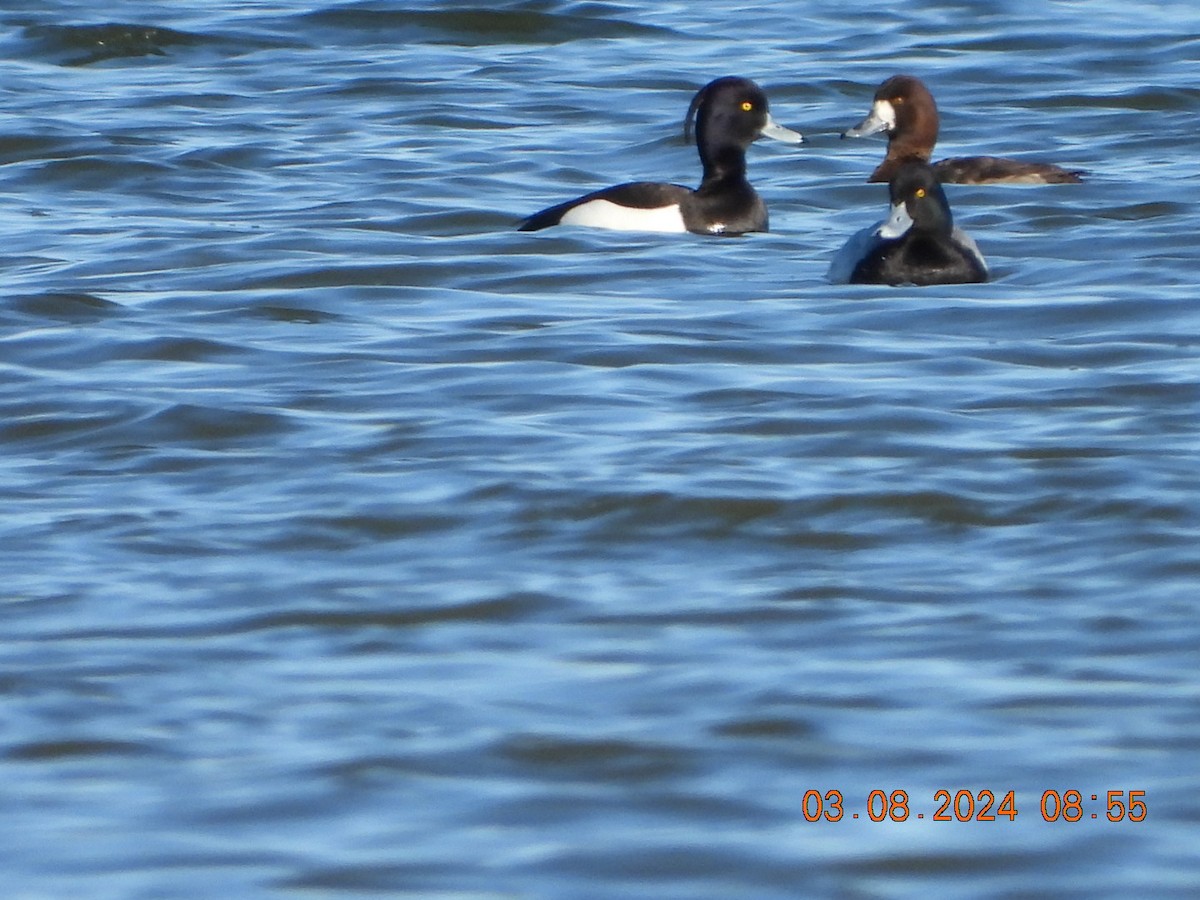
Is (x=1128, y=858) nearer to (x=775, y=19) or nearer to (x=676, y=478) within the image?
(x=676, y=478)

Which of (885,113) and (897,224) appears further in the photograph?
Answer: (885,113)

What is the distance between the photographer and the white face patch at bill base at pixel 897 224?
10117 mm

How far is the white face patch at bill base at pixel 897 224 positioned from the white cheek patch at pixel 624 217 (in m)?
1.68

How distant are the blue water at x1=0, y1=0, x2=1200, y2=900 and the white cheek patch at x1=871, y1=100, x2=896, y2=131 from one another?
649 mm

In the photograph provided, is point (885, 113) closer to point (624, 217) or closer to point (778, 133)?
point (778, 133)

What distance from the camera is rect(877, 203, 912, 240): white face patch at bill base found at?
1012cm

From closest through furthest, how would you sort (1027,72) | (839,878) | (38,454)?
(839,878) < (38,454) < (1027,72)

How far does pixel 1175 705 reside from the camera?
4.93m

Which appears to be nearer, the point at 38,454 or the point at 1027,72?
the point at 38,454

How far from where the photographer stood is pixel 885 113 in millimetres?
13695

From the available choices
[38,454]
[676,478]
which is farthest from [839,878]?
[38,454]

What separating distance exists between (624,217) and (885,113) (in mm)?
2640

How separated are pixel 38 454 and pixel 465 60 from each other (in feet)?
37.0

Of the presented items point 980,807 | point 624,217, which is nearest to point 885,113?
point 624,217
